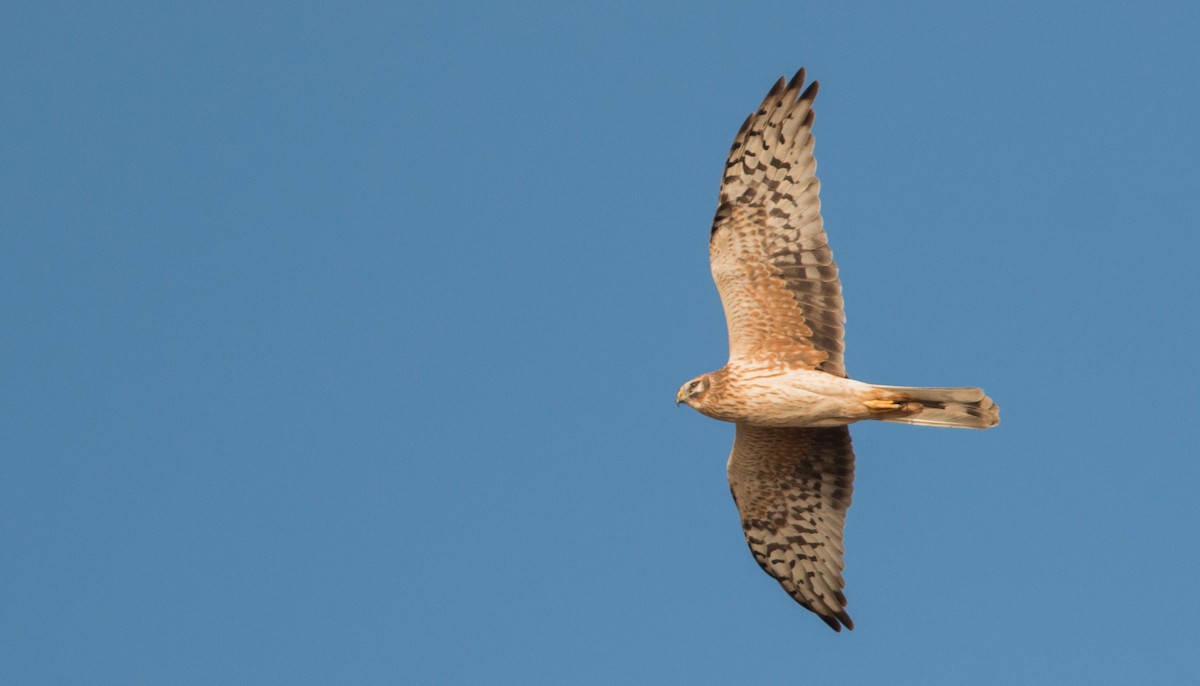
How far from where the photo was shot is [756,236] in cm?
1108

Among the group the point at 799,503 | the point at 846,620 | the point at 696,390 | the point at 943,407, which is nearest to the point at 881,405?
the point at 943,407

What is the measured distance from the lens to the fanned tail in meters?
10.5

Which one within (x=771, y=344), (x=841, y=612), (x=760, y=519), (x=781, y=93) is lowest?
(x=841, y=612)

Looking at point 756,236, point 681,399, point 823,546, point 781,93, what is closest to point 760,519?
point 823,546

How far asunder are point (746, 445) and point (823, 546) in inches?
43.3

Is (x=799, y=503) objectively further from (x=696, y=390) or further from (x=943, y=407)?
(x=943, y=407)

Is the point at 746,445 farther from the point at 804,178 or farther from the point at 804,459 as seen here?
the point at 804,178

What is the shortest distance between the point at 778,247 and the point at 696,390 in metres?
1.24

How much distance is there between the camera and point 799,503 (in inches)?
475

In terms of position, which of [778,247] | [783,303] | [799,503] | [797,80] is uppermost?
[797,80]

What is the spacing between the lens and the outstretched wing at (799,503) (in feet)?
38.7

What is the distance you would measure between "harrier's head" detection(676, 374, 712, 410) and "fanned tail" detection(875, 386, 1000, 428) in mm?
1288

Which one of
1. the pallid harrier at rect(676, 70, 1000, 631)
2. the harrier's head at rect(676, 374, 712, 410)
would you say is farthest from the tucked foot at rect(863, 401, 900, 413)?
the harrier's head at rect(676, 374, 712, 410)

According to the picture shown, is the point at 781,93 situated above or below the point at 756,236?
above
